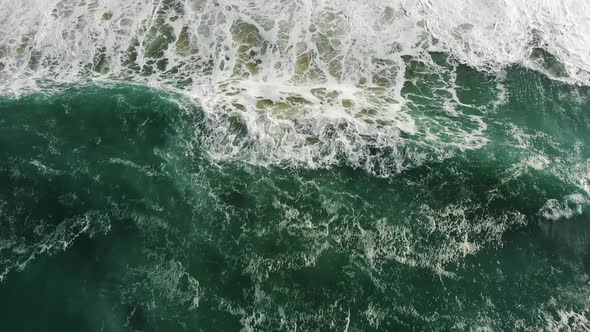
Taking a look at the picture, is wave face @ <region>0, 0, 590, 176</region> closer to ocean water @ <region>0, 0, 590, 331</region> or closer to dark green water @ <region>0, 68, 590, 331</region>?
ocean water @ <region>0, 0, 590, 331</region>

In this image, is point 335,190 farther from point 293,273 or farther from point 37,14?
point 37,14

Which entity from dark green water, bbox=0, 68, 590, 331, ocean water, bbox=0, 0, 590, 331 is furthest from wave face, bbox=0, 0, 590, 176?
dark green water, bbox=0, 68, 590, 331

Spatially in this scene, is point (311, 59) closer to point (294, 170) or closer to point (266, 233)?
point (294, 170)

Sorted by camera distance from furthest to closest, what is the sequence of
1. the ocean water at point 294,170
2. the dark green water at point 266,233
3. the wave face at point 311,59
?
the wave face at point 311,59 → the ocean water at point 294,170 → the dark green water at point 266,233

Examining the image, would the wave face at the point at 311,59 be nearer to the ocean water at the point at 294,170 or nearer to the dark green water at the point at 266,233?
the ocean water at the point at 294,170

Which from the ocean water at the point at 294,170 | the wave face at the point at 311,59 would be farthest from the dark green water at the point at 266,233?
the wave face at the point at 311,59

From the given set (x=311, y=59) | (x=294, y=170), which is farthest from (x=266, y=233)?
(x=311, y=59)
